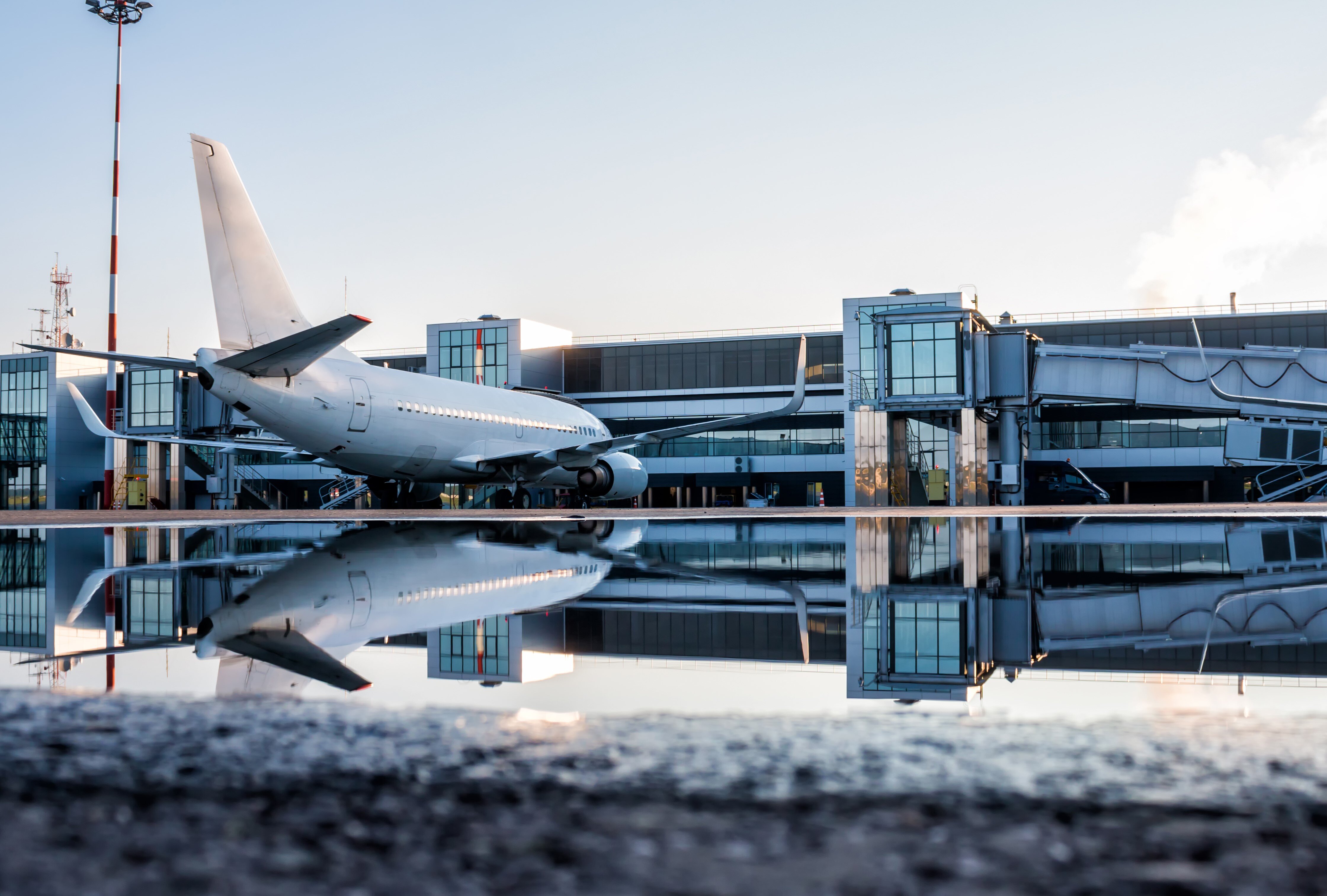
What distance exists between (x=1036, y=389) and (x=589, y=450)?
20.5 meters

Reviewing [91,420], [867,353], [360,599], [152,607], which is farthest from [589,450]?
[152,607]

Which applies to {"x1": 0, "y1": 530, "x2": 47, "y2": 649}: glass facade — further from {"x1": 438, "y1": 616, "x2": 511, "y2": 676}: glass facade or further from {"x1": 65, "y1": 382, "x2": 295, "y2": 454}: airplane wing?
{"x1": 65, "y1": 382, "x2": 295, "y2": 454}: airplane wing

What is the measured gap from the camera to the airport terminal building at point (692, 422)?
64688 millimetres

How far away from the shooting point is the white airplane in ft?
63.1

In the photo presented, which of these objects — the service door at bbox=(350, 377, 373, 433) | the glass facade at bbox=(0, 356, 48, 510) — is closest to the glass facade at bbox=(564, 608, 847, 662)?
the service door at bbox=(350, 377, 373, 433)

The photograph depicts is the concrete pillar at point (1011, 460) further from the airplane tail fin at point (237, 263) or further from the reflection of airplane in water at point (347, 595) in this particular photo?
the reflection of airplane in water at point (347, 595)

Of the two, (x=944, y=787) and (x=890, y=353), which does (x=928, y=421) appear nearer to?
(x=890, y=353)

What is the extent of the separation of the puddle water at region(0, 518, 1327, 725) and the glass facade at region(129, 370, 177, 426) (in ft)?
210

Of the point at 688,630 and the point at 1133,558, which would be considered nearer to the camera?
the point at 688,630

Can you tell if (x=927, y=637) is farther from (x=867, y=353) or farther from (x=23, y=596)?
(x=867, y=353)

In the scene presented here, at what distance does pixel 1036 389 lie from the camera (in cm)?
4047

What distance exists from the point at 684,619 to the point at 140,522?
20785 mm

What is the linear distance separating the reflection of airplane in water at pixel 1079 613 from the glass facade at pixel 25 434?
79.4 metres

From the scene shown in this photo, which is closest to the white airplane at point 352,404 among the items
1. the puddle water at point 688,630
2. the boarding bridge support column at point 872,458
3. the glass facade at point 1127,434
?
the puddle water at point 688,630
